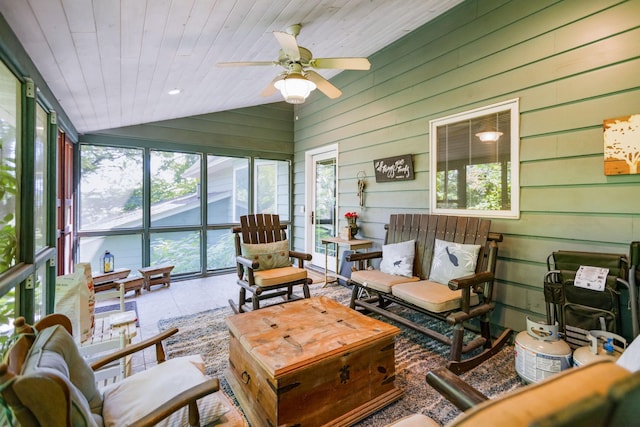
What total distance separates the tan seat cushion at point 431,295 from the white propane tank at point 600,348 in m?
0.74

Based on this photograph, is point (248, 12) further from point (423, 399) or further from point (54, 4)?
point (423, 399)

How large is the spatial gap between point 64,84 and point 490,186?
3.90 meters

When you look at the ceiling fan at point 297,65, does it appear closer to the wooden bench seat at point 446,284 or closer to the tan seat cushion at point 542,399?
the wooden bench seat at point 446,284

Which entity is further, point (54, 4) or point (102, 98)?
point (102, 98)

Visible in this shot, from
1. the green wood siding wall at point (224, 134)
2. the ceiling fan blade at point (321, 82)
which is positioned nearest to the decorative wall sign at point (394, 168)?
the ceiling fan blade at point (321, 82)

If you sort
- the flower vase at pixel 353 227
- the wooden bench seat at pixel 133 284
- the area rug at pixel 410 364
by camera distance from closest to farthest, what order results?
the area rug at pixel 410 364 → the wooden bench seat at pixel 133 284 → the flower vase at pixel 353 227

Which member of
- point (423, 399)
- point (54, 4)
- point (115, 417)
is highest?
point (54, 4)

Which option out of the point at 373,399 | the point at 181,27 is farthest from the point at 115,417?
the point at 181,27

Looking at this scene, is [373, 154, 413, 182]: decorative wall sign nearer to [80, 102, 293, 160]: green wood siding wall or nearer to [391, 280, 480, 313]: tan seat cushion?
[391, 280, 480, 313]: tan seat cushion

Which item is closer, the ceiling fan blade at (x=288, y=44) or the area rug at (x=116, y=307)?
the ceiling fan blade at (x=288, y=44)

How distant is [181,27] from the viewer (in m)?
2.04

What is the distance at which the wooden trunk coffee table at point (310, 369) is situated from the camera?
1.54m

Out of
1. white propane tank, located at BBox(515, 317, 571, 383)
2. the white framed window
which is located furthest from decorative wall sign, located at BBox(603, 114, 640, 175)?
white propane tank, located at BBox(515, 317, 571, 383)

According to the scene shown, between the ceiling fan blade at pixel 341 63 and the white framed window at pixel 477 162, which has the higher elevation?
the ceiling fan blade at pixel 341 63
